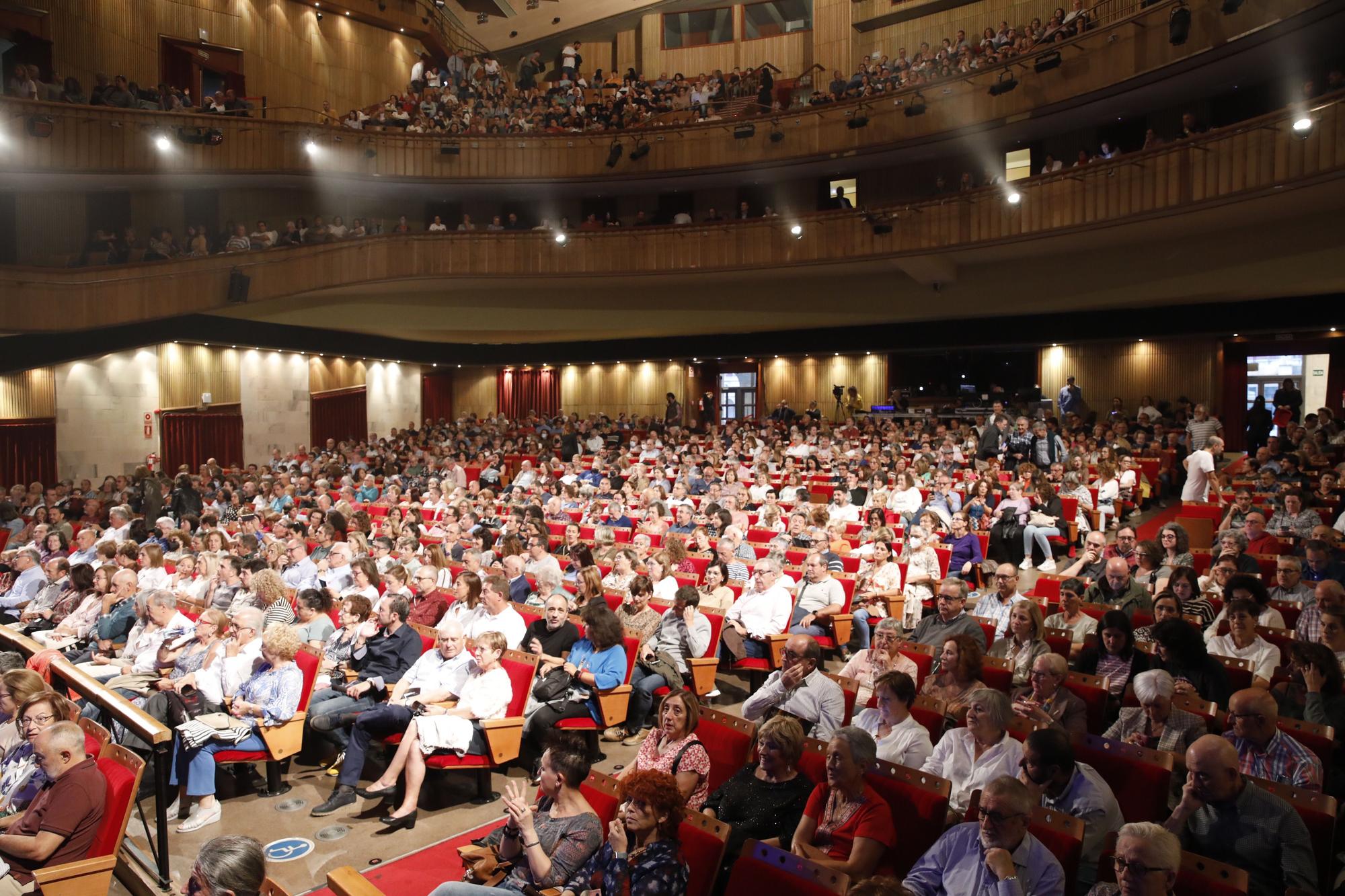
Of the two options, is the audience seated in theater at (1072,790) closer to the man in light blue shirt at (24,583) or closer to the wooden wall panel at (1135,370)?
the man in light blue shirt at (24,583)

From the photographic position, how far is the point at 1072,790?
3.11 metres

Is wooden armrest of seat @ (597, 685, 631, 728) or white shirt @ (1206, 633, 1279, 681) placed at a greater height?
white shirt @ (1206, 633, 1279, 681)

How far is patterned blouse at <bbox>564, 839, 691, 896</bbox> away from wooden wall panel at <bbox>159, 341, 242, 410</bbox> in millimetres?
14202

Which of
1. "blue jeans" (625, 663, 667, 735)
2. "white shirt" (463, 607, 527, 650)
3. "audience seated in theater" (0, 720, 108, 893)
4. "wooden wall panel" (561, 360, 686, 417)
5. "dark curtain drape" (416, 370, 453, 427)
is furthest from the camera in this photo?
"dark curtain drape" (416, 370, 453, 427)

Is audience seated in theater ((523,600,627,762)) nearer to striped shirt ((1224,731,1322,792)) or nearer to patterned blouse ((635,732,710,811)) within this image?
patterned blouse ((635,732,710,811))

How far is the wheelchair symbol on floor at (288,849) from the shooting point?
3.98 metres

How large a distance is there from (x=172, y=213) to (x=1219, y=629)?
648 inches

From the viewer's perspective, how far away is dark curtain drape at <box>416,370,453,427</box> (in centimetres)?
2194

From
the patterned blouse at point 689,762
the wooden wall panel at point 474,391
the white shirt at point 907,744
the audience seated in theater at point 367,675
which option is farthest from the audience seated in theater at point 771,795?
the wooden wall panel at point 474,391

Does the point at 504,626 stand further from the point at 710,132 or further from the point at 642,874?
the point at 710,132

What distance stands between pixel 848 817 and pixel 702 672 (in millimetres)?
2412

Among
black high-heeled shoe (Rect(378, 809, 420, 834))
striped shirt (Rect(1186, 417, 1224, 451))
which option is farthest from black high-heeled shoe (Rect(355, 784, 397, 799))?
striped shirt (Rect(1186, 417, 1224, 451))

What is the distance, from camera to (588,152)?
53.4ft

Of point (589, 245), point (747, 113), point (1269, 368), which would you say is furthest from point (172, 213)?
point (1269, 368)
